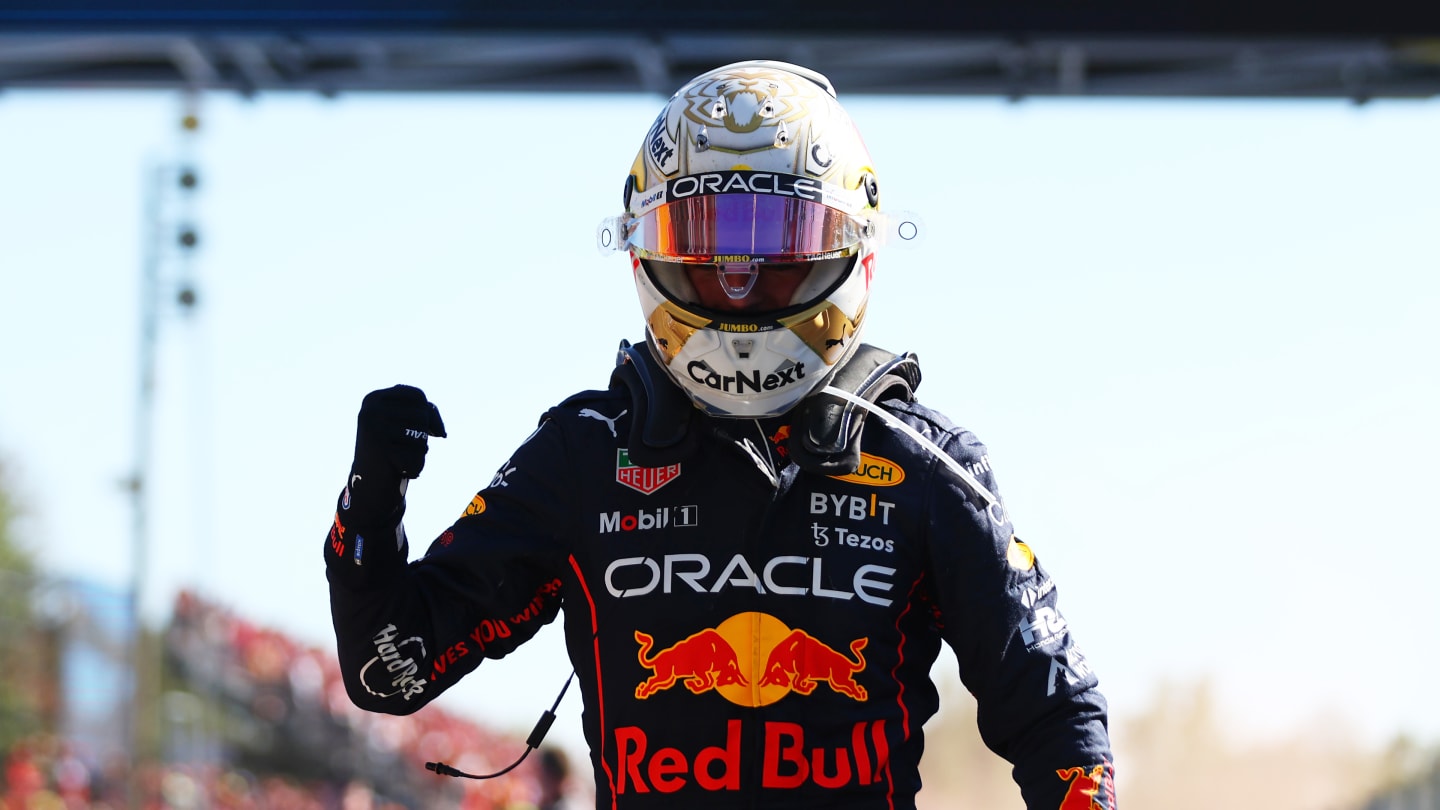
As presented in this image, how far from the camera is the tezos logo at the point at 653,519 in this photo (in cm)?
271

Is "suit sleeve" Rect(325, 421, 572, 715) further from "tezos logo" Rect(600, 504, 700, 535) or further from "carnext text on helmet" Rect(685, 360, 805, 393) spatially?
"carnext text on helmet" Rect(685, 360, 805, 393)

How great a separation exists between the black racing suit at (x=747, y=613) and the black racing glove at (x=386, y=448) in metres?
0.05

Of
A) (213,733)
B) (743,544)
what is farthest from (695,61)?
(213,733)

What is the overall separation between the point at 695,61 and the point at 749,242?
129 inches

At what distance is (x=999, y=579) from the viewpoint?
2680 millimetres

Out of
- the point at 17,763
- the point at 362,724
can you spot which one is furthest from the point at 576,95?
the point at 362,724

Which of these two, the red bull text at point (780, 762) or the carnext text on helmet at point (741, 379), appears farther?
the carnext text on helmet at point (741, 379)

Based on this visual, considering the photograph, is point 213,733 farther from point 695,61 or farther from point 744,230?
point 744,230

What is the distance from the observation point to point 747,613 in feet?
8.68

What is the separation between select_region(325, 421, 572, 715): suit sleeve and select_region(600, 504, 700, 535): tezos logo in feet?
0.31

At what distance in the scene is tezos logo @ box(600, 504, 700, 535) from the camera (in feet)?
8.89

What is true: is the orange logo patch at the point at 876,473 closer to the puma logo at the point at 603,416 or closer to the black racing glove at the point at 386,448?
the puma logo at the point at 603,416

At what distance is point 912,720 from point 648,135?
3.47 ft

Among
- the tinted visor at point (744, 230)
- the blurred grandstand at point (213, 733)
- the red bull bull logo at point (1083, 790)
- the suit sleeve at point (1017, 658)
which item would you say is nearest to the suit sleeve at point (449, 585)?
the tinted visor at point (744, 230)
